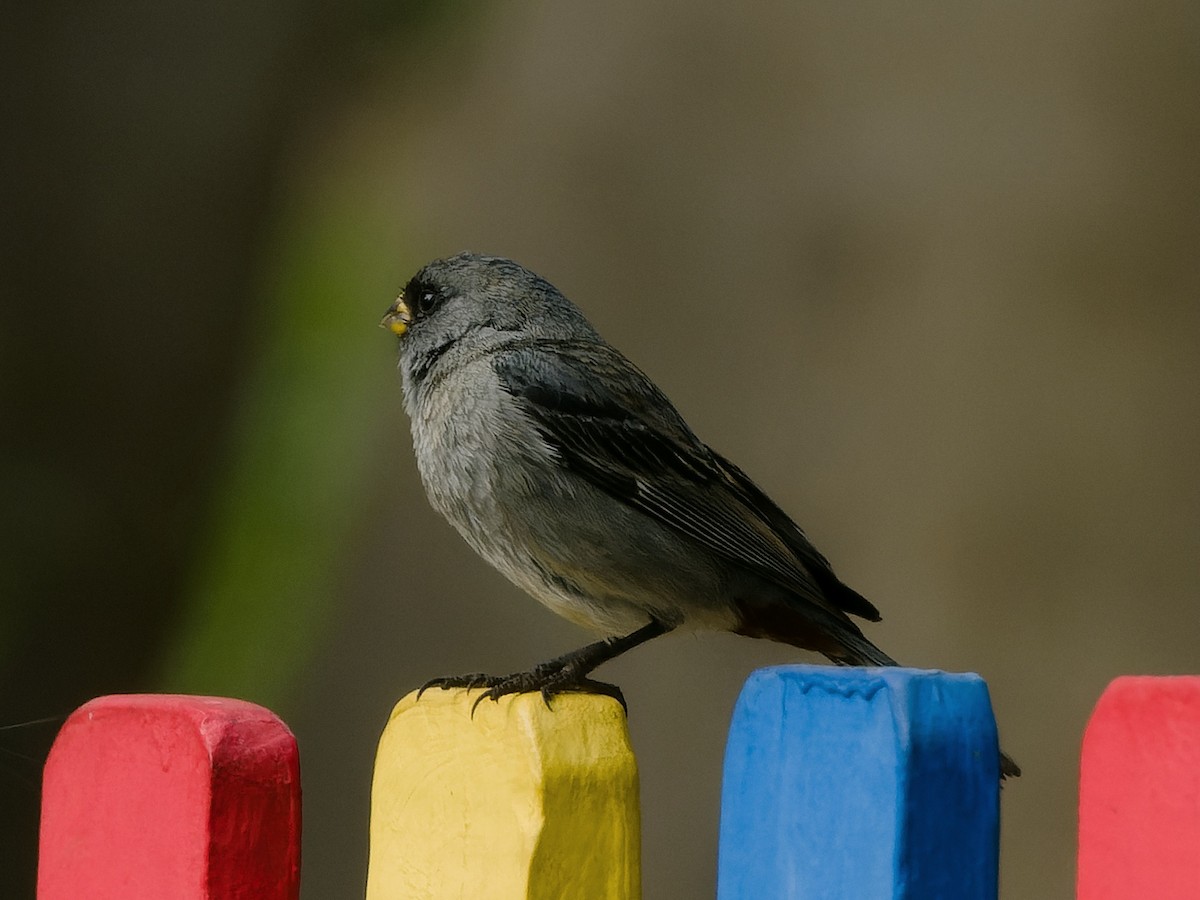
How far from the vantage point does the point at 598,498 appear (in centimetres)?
315

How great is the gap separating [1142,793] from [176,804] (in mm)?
1070

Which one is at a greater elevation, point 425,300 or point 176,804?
point 425,300

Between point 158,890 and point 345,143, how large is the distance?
423cm

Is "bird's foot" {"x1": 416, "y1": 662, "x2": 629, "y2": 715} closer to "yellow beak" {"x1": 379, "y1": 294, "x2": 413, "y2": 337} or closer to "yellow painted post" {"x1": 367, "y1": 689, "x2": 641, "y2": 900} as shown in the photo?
"yellow painted post" {"x1": 367, "y1": 689, "x2": 641, "y2": 900}

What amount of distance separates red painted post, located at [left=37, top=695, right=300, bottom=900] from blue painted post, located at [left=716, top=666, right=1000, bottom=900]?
0.57 m

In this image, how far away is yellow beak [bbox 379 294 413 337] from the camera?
137 inches

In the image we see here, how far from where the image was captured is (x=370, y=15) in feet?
19.1

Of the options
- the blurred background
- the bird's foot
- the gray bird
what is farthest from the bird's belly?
the blurred background

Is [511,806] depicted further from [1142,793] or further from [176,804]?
[1142,793]

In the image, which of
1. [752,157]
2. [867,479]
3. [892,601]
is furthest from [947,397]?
[752,157]

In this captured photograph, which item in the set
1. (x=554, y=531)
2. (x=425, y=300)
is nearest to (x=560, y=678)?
(x=554, y=531)

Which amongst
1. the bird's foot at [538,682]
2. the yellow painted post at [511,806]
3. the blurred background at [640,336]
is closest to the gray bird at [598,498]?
the bird's foot at [538,682]

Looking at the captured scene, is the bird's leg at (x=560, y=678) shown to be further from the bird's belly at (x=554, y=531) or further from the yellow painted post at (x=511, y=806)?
the yellow painted post at (x=511, y=806)

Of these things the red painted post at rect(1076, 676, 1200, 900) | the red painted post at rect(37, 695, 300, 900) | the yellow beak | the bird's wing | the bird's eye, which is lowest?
the red painted post at rect(37, 695, 300, 900)
